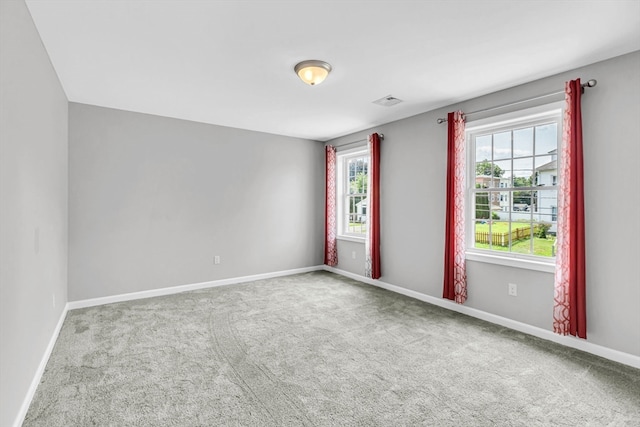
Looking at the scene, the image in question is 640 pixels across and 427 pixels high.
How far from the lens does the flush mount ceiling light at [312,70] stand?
2.82m

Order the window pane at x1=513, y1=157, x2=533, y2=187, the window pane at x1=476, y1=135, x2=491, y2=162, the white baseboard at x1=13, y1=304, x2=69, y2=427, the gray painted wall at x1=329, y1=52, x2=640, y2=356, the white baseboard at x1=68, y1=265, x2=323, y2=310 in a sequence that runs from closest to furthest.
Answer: the white baseboard at x1=13, y1=304, x2=69, y2=427 < the gray painted wall at x1=329, y1=52, x2=640, y2=356 < the window pane at x1=513, y1=157, x2=533, y2=187 < the window pane at x1=476, y1=135, x2=491, y2=162 < the white baseboard at x1=68, y1=265, x2=323, y2=310

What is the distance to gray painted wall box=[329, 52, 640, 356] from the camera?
2.64 meters

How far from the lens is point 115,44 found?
2535 millimetres

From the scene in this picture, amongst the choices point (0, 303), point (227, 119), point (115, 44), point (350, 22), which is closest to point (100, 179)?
point (227, 119)

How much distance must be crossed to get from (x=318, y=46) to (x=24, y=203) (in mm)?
2284

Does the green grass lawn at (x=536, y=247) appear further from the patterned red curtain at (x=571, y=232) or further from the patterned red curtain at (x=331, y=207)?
the patterned red curtain at (x=331, y=207)

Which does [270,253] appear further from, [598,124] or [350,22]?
[598,124]

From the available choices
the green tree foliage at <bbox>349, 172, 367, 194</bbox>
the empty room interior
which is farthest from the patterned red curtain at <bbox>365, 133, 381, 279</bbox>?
the green tree foliage at <bbox>349, 172, 367, 194</bbox>

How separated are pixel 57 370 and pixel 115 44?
2.55m

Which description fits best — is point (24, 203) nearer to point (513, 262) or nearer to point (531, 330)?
point (513, 262)

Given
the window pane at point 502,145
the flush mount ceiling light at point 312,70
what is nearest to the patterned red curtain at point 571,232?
the window pane at point 502,145

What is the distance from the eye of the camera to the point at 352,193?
5.89 meters

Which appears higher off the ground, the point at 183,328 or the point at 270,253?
the point at 270,253

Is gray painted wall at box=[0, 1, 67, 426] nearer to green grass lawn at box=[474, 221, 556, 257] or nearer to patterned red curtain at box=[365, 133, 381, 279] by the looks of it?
patterned red curtain at box=[365, 133, 381, 279]
